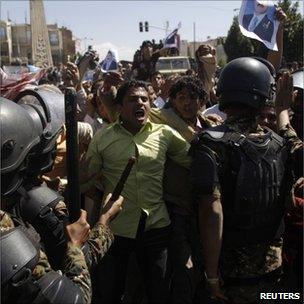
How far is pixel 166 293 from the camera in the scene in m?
2.94

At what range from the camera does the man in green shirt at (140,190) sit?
2863 mm

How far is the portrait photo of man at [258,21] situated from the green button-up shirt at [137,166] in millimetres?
1470

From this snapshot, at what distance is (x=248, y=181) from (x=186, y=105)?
46.2 inches

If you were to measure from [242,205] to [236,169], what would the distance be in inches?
7.1

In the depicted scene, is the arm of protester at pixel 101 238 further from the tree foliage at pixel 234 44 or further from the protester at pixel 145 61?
the tree foliage at pixel 234 44

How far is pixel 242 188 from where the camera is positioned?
220cm

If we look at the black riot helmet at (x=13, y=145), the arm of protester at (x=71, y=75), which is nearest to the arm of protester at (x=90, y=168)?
the black riot helmet at (x=13, y=145)

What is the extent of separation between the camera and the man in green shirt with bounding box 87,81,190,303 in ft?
9.39

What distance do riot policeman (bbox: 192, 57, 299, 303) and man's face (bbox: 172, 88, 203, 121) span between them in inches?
32.1

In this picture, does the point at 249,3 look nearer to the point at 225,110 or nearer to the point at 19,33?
the point at 225,110

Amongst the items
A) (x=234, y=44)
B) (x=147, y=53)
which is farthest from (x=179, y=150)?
(x=234, y=44)

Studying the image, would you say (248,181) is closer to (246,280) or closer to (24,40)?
(246,280)

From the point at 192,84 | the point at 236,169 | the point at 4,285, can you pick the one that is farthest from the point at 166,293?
the point at 4,285

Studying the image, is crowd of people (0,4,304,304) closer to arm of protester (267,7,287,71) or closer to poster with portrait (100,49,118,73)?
arm of protester (267,7,287,71)
